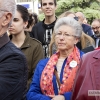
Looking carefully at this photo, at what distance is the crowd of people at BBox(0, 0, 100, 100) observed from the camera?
1.88 meters

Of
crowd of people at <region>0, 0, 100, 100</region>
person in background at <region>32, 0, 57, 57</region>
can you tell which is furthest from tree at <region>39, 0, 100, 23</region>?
crowd of people at <region>0, 0, 100, 100</region>

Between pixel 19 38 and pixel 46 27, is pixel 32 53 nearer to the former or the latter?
pixel 19 38

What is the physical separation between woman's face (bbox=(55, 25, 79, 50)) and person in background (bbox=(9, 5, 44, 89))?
35 cm

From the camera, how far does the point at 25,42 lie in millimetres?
Answer: 3787

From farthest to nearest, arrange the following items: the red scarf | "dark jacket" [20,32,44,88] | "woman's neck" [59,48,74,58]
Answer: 1. "dark jacket" [20,32,44,88]
2. "woman's neck" [59,48,74,58]
3. the red scarf

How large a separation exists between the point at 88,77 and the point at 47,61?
137 cm

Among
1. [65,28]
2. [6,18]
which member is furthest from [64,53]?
[6,18]

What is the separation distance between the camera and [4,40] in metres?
1.96

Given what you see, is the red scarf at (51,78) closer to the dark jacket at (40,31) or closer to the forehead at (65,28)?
the forehead at (65,28)

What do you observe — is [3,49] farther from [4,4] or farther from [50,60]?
[50,60]

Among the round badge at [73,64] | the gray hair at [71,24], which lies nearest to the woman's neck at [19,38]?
the gray hair at [71,24]

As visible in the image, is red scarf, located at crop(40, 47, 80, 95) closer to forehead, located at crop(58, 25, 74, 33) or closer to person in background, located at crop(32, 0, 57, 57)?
forehead, located at crop(58, 25, 74, 33)

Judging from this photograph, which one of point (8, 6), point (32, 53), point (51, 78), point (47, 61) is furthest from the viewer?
point (32, 53)

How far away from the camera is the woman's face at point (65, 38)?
3.40 m
